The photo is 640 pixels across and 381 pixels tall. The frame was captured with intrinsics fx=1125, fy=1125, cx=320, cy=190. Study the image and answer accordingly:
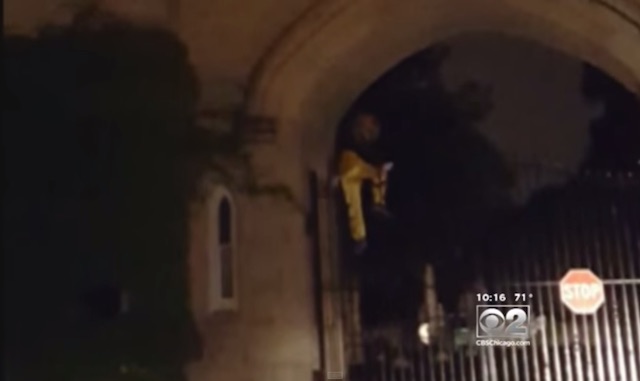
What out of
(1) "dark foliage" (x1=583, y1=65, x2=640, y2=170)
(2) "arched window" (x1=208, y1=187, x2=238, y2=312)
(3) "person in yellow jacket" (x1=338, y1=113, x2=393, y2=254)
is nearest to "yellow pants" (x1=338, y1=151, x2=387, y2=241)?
(3) "person in yellow jacket" (x1=338, y1=113, x2=393, y2=254)

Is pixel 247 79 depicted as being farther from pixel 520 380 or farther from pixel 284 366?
pixel 520 380

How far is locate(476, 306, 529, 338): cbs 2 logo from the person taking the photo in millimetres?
3801

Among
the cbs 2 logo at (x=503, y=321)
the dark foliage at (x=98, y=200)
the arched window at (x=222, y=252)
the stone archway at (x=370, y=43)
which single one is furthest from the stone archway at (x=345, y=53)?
the cbs 2 logo at (x=503, y=321)

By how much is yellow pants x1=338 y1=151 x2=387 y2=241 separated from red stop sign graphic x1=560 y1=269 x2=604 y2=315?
27.9 inches

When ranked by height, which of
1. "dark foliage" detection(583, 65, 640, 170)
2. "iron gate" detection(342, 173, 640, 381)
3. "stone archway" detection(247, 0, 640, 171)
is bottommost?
"iron gate" detection(342, 173, 640, 381)

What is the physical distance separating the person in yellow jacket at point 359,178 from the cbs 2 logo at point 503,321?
49cm

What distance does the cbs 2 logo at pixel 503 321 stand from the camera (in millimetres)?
3801

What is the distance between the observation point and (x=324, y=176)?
397 centimetres

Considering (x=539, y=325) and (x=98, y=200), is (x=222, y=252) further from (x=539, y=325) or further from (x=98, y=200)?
(x=539, y=325)

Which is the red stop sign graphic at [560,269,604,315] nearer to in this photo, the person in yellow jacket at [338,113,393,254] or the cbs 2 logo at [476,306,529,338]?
the cbs 2 logo at [476,306,529,338]

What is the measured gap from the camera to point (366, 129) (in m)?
4.10

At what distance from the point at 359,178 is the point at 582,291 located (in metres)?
0.87


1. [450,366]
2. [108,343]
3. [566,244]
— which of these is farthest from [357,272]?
[108,343]

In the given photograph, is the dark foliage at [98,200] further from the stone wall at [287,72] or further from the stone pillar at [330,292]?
the stone pillar at [330,292]
